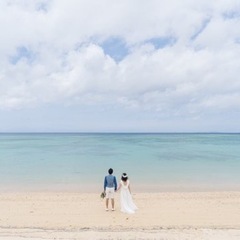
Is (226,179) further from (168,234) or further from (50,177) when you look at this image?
(168,234)

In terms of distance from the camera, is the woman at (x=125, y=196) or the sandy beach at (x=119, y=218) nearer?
the sandy beach at (x=119, y=218)

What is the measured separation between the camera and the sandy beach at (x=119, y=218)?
30.8 ft

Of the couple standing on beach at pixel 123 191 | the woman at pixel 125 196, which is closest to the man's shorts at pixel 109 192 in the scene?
the couple standing on beach at pixel 123 191

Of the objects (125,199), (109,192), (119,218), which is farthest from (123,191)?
(119,218)

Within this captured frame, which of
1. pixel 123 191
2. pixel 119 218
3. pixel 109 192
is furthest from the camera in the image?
pixel 123 191

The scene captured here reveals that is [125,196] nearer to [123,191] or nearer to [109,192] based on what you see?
[123,191]

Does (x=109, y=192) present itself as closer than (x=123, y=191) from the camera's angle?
Yes

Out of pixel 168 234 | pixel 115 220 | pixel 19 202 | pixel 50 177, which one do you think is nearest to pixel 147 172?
pixel 50 177

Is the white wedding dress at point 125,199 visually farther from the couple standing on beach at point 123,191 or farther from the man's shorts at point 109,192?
the man's shorts at point 109,192

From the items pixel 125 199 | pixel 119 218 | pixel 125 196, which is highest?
pixel 125 196

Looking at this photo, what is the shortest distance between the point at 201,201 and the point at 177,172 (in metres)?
12.7

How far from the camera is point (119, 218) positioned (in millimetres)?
11867

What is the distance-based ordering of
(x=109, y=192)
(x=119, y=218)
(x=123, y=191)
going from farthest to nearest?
(x=123, y=191) → (x=109, y=192) → (x=119, y=218)

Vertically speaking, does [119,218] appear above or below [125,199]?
below
